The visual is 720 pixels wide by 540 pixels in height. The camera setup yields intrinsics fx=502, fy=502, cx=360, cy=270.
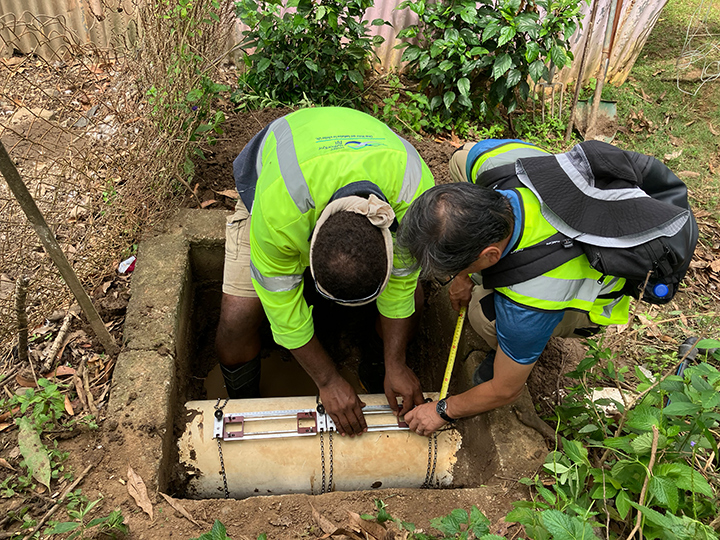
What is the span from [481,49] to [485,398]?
2843mm

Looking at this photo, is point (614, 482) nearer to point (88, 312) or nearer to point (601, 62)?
point (88, 312)

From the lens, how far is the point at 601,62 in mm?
4926

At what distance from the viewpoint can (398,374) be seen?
251 cm

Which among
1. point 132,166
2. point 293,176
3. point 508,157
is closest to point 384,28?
point 132,166

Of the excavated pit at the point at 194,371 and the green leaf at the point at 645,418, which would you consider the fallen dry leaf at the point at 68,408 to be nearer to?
the excavated pit at the point at 194,371

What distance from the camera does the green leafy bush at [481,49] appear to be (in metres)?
3.75

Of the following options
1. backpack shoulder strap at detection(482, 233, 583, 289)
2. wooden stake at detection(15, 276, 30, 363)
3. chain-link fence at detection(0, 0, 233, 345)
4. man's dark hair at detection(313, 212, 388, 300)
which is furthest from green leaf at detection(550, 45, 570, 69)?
wooden stake at detection(15, 276, 30, 363)

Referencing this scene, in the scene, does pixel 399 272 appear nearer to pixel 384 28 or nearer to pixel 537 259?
pixel 537 259

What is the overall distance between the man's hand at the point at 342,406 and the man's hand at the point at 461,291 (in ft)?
2.42

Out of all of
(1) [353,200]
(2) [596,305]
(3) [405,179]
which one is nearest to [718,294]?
(2) [596,305]

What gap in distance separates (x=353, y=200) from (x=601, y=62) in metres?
4.31

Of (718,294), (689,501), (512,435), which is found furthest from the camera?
(718,294)

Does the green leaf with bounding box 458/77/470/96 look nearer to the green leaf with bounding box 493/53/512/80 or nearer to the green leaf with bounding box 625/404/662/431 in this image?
the green leaf with bounding box 493/53/512/80

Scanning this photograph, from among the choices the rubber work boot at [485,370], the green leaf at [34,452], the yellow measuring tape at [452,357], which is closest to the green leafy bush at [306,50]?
the yellow measuring tape at [452,357]
